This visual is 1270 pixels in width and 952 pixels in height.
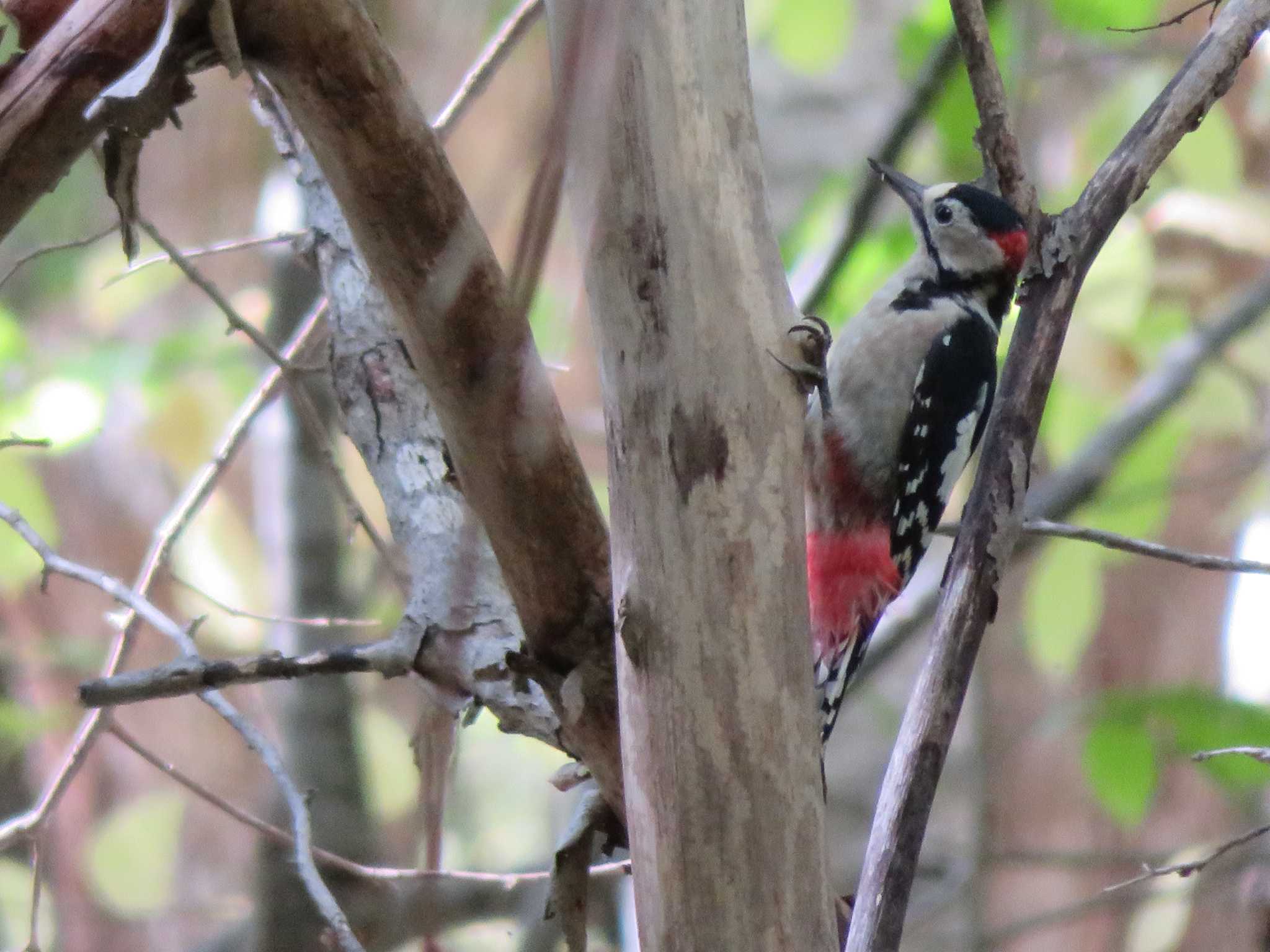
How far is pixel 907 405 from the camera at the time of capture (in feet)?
9.14

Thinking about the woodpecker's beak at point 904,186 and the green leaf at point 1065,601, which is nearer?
the woodpecker's beak at point 904,186

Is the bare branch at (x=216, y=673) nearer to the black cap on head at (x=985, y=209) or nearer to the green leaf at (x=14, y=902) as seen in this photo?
the green leaf at (x=14, y=902)

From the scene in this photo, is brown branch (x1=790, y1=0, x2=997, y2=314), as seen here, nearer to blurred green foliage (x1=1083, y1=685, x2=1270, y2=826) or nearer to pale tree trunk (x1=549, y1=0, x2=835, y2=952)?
blurred green foliage (x1=1083, y1=685, x2=1270, y2=826)

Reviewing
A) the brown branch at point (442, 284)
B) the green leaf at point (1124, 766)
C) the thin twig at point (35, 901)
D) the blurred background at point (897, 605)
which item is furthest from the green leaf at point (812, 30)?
the thin twig at point (35, 901)

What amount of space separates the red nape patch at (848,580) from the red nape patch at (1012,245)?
625 mm

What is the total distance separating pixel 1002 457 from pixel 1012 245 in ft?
5.27

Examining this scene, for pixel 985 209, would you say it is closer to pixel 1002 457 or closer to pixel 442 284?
pixel 1002 457

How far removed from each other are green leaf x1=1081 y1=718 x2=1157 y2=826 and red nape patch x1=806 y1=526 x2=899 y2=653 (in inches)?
22.7

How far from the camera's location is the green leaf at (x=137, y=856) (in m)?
3.22

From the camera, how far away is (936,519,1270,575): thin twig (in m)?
1.36

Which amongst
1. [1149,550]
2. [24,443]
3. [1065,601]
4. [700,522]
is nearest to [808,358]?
[700,522]

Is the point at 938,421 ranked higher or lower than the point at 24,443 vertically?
higher

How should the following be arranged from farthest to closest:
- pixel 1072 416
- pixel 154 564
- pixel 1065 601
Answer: pixel 1072 416 → pixel 1065 601 → pixel 154 564

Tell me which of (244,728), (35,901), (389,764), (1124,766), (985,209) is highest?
(985,209)
